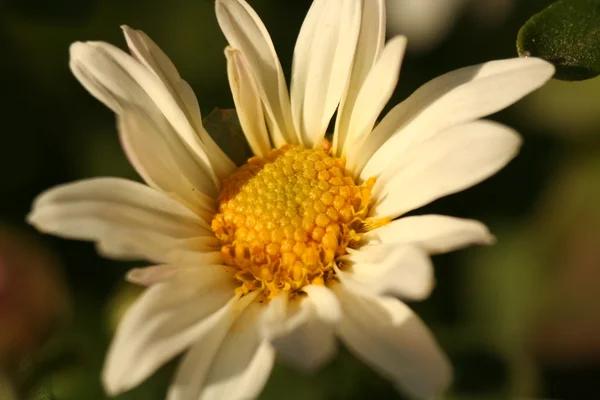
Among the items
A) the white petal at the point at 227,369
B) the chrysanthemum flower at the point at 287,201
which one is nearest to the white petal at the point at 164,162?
the chrysanthemum flower at the point at 287,201

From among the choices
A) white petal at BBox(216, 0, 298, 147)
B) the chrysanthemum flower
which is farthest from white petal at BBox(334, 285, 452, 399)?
white petal at BBox(216, 0, 298, 147)

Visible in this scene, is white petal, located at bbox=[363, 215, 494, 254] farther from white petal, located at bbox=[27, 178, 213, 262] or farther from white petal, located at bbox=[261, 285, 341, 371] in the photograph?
white petal, located at bbox=[27, 178, 213, 262]

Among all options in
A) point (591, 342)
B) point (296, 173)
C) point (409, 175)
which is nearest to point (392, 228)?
point (409, 175)

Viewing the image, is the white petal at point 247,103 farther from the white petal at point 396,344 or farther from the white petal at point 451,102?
the white petal at point 396,344

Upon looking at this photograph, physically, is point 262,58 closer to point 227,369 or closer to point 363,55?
point 363,55

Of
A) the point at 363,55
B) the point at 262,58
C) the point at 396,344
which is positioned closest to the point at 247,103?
the point at 262,58

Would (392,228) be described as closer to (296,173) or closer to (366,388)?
(296,173)
